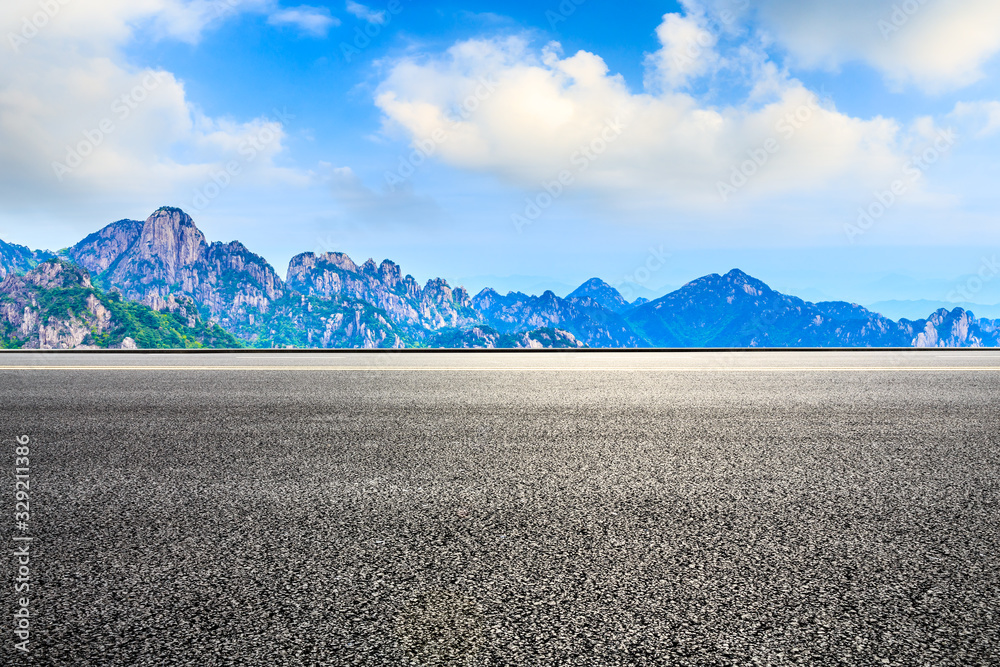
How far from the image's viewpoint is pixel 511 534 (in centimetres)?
262

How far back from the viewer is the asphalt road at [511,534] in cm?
181

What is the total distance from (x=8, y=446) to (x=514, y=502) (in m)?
4.07

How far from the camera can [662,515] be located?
2.88 meters

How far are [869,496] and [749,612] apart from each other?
171 cm

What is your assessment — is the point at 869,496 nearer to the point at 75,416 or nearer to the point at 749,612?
the point at 749,612

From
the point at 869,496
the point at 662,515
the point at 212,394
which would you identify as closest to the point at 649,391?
the point at 869,496

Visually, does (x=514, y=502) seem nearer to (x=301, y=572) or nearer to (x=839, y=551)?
(x=301, y=572)

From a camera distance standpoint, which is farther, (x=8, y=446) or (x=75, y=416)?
(x=75, y=416)

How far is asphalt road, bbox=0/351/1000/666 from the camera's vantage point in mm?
1813

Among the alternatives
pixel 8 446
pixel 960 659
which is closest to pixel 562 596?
pixel 960 659

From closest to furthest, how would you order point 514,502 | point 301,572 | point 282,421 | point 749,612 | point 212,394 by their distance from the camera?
point 749,612
point 301,572
point 514,502
point 282,421
point 212,394

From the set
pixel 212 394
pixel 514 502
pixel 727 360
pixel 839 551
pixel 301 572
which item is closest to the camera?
pixel 301 572

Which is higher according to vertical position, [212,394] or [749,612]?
[212,394]

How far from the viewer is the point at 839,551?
2455 mm
